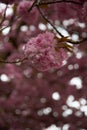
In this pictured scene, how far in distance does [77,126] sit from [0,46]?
86.6 inches

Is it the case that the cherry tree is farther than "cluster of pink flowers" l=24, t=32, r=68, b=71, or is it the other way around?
the cherry tree

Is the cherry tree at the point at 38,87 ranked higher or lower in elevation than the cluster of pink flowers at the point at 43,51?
higher

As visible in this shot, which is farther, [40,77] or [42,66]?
[40,77]

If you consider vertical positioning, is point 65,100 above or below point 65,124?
above

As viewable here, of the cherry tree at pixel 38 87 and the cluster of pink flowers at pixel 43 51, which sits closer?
the cluster of pink flowers at pixel 43 51

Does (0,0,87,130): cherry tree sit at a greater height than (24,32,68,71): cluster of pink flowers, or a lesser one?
greater

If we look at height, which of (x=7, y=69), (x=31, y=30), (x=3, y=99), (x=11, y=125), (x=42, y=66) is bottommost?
(x=42, y=66)

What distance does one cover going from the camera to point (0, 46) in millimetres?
7289

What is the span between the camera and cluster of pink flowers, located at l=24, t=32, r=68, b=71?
7.62ft

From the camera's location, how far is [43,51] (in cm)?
233

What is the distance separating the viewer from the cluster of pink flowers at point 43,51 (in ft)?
7.62

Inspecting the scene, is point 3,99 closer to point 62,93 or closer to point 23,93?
point 23,93

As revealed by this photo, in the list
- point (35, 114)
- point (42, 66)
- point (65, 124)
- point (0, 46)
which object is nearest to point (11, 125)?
point (35, 114)

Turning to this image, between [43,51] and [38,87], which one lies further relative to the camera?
[38,87]
